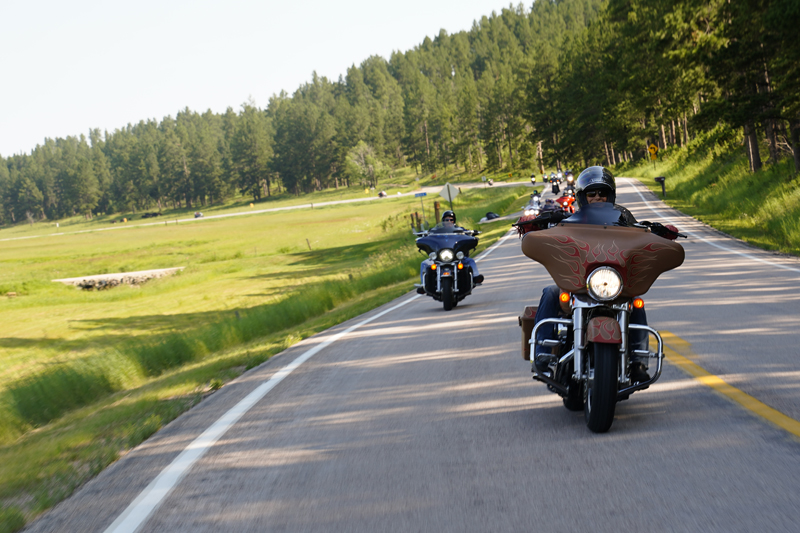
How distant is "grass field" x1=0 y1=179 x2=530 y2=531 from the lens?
685cm

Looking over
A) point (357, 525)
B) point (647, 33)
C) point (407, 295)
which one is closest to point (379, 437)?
point (357, 525)

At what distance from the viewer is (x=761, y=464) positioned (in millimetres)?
4285

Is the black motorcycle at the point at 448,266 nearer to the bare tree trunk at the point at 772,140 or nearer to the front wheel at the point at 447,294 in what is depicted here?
the front wheel at the point at 447,294

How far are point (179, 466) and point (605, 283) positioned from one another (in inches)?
132

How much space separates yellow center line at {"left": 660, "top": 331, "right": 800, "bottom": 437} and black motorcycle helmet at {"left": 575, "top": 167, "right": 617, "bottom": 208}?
1.82m

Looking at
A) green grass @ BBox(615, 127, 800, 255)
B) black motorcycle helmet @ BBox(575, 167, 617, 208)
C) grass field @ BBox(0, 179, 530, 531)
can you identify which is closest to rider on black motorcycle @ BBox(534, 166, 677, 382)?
black motorcycle helmet @ BBox(575, 167, 617, 208)

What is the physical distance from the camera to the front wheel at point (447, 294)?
13312 mm

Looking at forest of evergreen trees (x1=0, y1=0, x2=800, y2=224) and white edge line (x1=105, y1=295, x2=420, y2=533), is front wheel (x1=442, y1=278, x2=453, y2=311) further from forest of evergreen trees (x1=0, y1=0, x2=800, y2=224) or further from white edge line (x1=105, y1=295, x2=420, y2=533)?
forest of evergreen trees (x1=0, y1=0, x2=800, y2=224)

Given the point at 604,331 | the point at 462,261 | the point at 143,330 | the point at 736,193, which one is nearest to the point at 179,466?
the point at 604,331

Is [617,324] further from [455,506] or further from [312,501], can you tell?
[312,501]

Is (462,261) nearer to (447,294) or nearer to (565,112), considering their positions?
(447,294)

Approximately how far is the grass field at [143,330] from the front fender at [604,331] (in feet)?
12.5

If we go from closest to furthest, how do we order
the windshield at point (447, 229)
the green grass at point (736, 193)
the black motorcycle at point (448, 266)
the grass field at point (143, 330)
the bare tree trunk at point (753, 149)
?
the grass field at point (143, 330) → the black motorcycle at point (448, 266) → the windshield at point (447, 229) → the green grass at point (736, 193) → the bare tree trunk at point (753, 149)

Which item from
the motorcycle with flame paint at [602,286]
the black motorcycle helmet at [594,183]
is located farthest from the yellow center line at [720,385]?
the black motorcycle helmet at [594,183]
